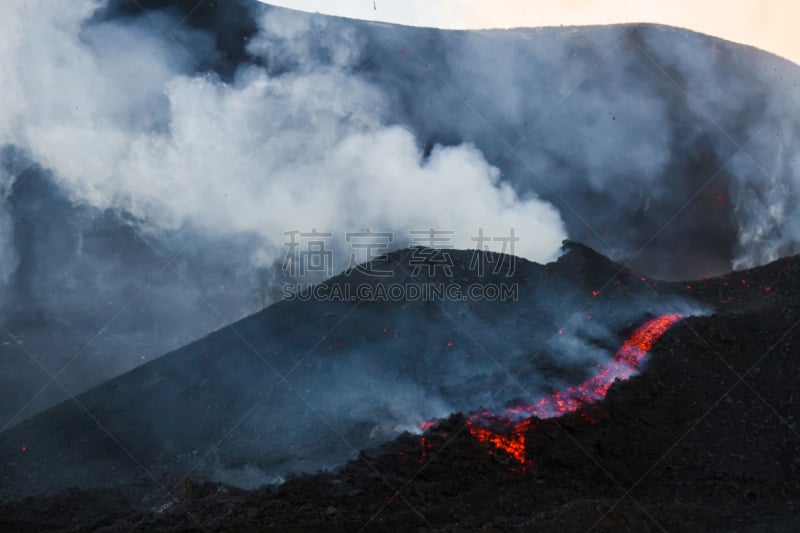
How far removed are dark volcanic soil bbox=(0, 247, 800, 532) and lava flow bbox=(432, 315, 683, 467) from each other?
0.20 metres

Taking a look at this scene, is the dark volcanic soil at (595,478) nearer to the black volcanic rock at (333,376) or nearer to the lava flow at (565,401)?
the lava flow at (565,401)

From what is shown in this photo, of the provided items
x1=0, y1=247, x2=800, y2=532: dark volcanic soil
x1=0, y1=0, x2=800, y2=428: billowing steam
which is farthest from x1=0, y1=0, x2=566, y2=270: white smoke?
x1=0, y1=247, x2=800, y2=532: dark volcanic soil

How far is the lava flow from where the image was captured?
11609 millimetres

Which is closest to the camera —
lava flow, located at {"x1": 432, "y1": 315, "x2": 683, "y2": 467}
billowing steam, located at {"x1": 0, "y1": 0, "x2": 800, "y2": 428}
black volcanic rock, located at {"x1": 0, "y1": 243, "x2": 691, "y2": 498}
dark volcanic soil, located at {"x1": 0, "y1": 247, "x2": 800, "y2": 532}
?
dark volcanic soil, located at {"x1": 0, "y1": 247, "x2": 800, "y2": 532}

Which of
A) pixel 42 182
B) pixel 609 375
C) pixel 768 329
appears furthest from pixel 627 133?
pixel 42 182

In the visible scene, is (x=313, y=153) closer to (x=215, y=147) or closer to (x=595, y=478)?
(x=215, y=147)

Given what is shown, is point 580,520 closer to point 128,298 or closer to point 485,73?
point 128,298

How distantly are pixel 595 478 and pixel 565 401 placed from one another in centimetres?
152

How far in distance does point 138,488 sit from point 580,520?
268 inches

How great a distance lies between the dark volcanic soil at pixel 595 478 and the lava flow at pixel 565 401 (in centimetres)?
20

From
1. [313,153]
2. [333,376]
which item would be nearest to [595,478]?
[333,376]

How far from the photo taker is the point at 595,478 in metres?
11.3

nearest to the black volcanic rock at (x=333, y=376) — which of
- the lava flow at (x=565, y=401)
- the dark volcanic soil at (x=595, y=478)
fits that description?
the lava flow at (x=565, y=401)

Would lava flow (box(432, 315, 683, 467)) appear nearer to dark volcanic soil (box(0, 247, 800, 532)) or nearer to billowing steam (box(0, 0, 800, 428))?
dark volcanic soil (box(0, 247, 800, 532))
